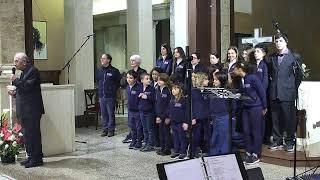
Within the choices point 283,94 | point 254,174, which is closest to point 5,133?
point 283,94

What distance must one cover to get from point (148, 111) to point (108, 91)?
6.40 ft

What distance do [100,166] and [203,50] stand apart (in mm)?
3723

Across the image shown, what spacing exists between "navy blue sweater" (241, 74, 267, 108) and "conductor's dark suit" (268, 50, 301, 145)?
339 mm

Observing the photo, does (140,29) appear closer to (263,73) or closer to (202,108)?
(202,108)

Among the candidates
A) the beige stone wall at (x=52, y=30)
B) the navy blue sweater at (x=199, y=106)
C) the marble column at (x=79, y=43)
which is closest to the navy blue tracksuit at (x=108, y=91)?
the marble column at (x=79, y=43)

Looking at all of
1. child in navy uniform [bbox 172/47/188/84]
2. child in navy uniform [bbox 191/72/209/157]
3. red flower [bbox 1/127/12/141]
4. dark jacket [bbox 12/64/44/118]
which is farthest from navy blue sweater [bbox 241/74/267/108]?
red flower [bbox 1/127/12/141]

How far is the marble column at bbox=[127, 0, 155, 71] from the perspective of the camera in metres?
12.5

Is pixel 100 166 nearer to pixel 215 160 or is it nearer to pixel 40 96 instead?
pixel 40 96

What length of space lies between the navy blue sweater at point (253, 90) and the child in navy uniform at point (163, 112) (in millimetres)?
1329

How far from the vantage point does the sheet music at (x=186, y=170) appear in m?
2.67

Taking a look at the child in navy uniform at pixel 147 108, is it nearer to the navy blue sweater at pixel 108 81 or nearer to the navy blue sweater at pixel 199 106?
the navy blue sweater at pixel 199 106

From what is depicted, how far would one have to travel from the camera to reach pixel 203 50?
952 centimetres

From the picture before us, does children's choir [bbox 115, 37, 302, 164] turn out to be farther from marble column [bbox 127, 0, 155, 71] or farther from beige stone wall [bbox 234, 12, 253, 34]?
marble column [bbox 127, 0, 155, 71]

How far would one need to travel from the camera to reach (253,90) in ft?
21.4
